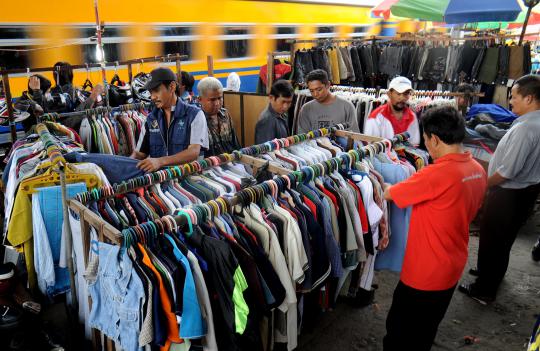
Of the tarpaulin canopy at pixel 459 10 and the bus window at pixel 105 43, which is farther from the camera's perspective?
the bus window at pixel 105 43

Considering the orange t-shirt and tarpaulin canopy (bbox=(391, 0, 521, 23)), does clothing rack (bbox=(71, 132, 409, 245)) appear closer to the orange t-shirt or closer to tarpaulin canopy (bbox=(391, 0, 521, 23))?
the orange t-shirt

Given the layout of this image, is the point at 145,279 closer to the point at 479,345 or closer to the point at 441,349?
the point at 441,349

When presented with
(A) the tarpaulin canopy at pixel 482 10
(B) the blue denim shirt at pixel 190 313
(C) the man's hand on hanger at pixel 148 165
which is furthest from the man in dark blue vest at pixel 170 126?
(A) the tarpaulin canopy at pixel 482 10

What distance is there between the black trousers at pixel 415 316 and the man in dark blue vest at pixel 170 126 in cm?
193

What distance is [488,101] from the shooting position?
809cm

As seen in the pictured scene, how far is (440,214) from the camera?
228 cm

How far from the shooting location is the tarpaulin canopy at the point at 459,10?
5188 millimetres

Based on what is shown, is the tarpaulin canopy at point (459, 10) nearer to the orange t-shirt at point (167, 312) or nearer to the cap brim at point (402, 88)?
the cap brim at point (402, 88)

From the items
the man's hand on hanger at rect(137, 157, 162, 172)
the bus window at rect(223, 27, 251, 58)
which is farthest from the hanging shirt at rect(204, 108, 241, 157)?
the bus window at rect(223, 27, 251, 58)

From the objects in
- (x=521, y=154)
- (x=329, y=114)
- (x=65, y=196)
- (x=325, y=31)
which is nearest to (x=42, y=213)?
(x=65, y=196)

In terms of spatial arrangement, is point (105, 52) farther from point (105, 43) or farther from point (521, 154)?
point (521, 154)

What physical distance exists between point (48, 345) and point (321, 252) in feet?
6.18

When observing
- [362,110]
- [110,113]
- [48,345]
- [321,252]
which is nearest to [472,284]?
[321,252]

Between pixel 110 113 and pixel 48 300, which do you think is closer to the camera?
pixel 48 300
